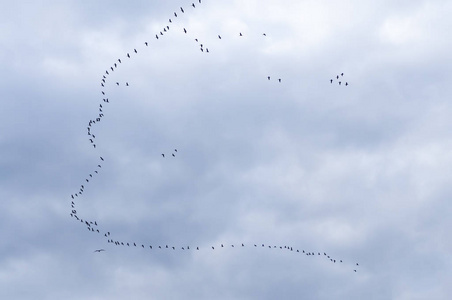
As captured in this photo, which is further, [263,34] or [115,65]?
[115,65]

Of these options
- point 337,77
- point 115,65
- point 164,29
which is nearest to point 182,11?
point 164,29

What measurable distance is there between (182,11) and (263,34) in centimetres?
2030

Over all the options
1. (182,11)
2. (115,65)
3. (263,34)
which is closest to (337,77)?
(263,34)

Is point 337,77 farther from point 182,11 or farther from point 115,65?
point 115,65

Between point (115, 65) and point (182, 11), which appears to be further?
point (115, 65)

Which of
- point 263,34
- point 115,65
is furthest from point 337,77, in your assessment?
point 115,65

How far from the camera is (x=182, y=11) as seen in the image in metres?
176

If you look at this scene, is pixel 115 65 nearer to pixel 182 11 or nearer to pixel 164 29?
pixel 164 29

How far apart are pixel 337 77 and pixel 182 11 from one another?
44.2 meters

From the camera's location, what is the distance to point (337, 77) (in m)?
190

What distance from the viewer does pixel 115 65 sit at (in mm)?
196250

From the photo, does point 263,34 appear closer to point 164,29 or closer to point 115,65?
point 164,29

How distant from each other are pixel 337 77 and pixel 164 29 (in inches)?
1822

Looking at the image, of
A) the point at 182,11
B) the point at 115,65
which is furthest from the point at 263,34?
the point at 115,65
